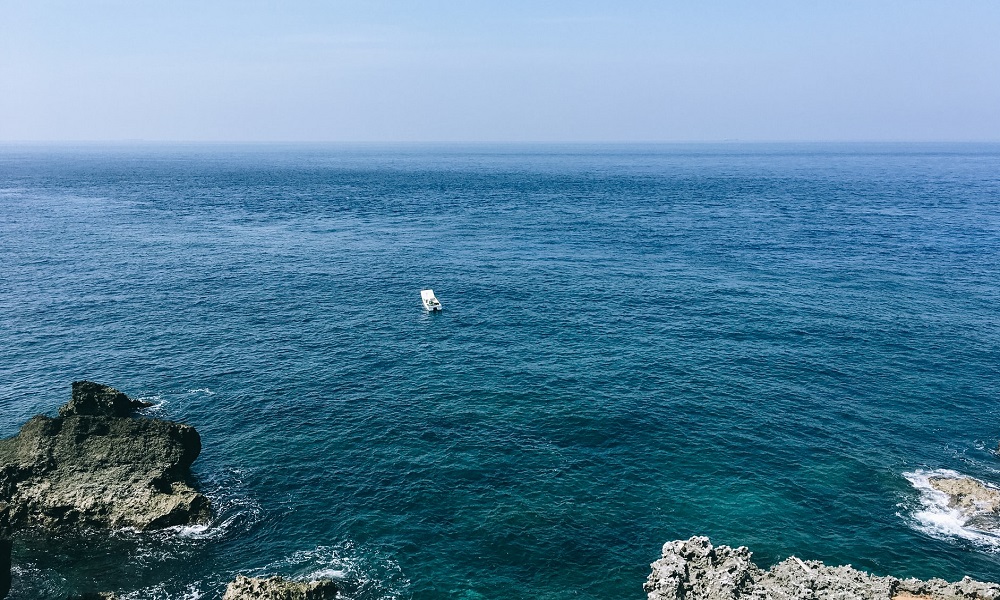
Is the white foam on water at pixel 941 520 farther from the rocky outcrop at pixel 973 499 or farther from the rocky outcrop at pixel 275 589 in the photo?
Result: the rocky outcrop at pixel 275 589

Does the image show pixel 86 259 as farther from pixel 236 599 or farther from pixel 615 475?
pixel 615 475

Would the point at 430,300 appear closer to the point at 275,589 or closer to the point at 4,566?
the point at 275,589

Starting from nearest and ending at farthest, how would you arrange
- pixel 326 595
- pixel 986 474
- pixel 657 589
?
pixel 657 589 → pixel 326 595 → pixel 986 474

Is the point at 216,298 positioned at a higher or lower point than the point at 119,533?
higher

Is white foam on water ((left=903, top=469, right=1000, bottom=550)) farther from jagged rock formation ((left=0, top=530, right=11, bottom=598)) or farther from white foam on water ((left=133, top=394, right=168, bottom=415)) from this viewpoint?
white foam on water ((left=133, top=394, right=168, bottom=415))

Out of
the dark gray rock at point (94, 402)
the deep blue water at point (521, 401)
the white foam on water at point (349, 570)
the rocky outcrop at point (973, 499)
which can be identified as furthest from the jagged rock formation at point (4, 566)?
the rocky outcrop at point (973, 499)

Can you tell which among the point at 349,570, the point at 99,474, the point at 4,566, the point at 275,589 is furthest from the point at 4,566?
the point at 349,570

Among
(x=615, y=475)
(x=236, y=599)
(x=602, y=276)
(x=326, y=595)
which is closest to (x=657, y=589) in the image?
(x=615, y=475)
